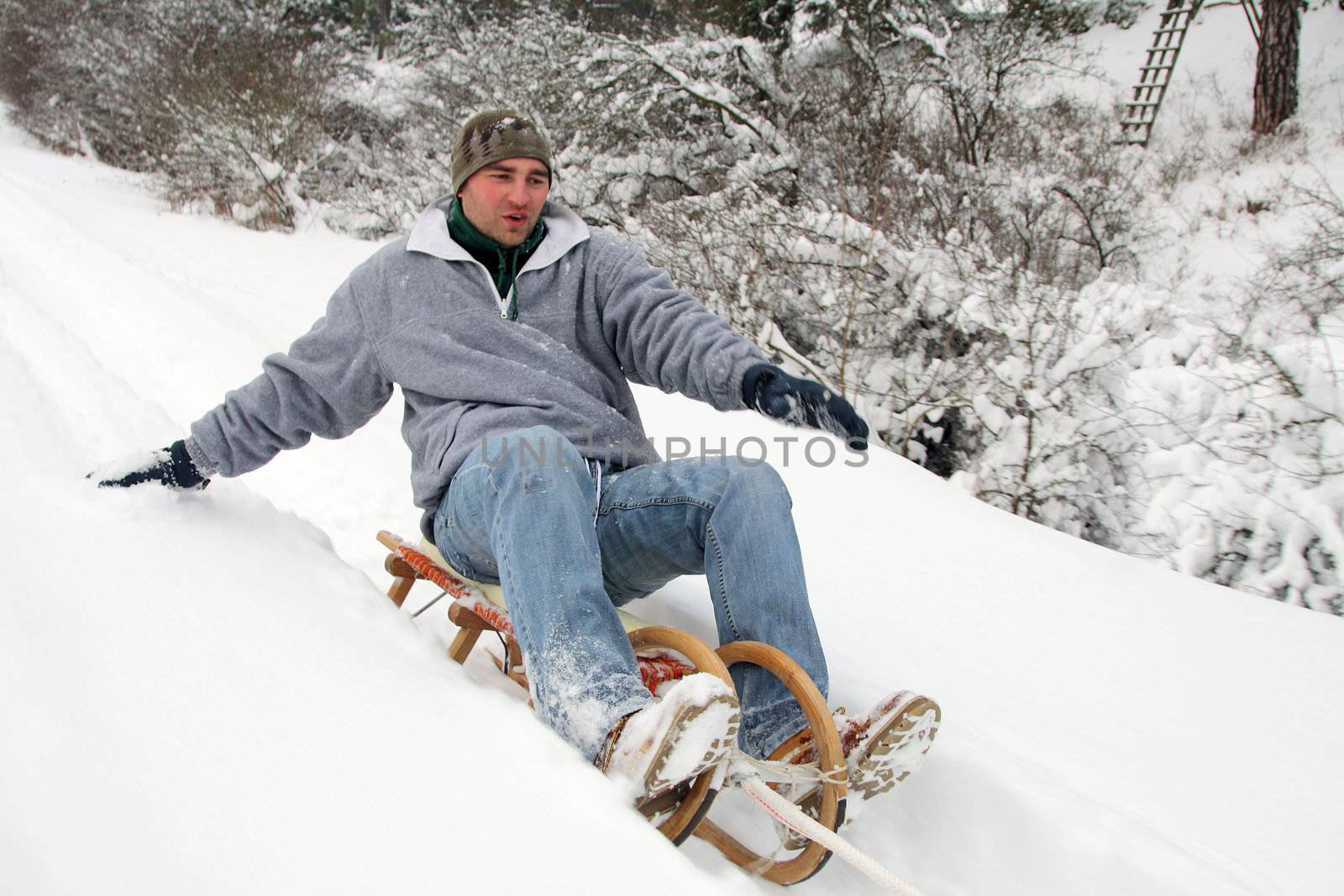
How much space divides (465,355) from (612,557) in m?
0.50

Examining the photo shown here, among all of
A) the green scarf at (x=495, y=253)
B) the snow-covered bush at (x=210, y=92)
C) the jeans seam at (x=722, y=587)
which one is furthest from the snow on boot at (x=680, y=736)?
the snow-covered bush at (x=210, y=92)

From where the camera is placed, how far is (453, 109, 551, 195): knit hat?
67.3 inches

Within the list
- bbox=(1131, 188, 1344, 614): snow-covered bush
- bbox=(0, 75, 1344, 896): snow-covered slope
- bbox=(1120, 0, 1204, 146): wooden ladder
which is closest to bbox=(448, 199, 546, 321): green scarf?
bbox=(0, 75, 1344, 896): snow-covered slope

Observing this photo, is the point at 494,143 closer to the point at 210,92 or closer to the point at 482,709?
the point at 482,709

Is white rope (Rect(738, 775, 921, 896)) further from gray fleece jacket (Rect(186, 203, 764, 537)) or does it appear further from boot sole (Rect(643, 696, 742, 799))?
gray fleece jacket (Rect(186, 203, 764, 537))

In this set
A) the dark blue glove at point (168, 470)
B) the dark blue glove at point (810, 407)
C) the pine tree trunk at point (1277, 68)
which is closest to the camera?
the dark blue glove at point (810, 407)

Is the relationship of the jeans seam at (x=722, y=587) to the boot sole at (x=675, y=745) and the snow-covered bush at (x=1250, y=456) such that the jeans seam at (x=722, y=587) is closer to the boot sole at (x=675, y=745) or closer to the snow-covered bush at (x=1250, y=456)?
the boot sole at (x=675, y=745)

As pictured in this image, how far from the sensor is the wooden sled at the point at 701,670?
3.76ft

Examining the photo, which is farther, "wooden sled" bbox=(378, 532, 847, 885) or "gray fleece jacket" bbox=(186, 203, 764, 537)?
"gray fleece jacket" bbox=(186, 203, 764, 537)

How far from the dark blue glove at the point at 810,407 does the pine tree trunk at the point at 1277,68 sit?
295 inches

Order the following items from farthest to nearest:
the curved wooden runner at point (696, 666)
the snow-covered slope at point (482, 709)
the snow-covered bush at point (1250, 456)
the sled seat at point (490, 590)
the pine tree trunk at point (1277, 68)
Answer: the pine tree trunk at point (1277, 68), the snow-covered bush at point (1250, 456), the sled seat at point (490, 590), the curved wooden runner at point (696, 666), the snow-covered slope at point (482, 709)

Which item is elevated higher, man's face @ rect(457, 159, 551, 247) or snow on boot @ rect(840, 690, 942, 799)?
man's face @ rect(457, 159, 551, 247)

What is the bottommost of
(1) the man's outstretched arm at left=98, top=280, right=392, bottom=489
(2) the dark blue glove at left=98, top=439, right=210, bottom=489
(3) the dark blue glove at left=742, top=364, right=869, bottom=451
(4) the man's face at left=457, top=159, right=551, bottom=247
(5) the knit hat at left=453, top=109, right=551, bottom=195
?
(2) the dark blue glove at left=98, top=439, right=210, bottom=489

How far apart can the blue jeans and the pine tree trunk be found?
7.63 m
